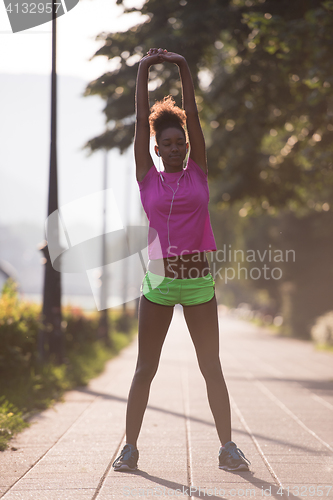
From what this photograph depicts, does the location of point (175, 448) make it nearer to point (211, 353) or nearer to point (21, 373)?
point (211, 353)

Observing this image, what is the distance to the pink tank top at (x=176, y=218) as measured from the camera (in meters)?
3.75

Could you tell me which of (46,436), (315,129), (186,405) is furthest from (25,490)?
(315,129)

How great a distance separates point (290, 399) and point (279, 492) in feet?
15.3

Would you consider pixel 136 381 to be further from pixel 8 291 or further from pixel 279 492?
pixel 8 291

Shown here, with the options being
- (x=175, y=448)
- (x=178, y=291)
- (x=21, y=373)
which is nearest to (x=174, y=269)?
(x=178, y=291)

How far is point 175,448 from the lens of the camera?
15.4ft

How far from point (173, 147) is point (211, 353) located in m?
1.31

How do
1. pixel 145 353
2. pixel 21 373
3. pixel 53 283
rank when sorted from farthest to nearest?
pixel 53 283 < pixel 21 373 < pixel 145 353

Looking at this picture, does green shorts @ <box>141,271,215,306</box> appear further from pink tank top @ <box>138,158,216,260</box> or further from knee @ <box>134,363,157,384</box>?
knee @ <box>134,363,157,384</box>

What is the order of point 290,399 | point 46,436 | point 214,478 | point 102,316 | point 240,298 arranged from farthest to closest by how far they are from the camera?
point 240,298, point 102,316, point 290,399, point 46,436, point 214,478

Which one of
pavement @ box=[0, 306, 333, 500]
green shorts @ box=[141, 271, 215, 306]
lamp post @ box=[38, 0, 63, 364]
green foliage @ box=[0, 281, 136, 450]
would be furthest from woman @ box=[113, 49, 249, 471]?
lamp post @ box=[38, 0, 63, 364]

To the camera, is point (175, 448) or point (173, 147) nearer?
point (173, 147)

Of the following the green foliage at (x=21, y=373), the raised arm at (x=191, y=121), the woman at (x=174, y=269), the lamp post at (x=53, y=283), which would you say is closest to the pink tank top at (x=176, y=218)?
the woman at (x=174, y=269)

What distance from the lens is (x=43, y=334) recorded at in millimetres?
9570
